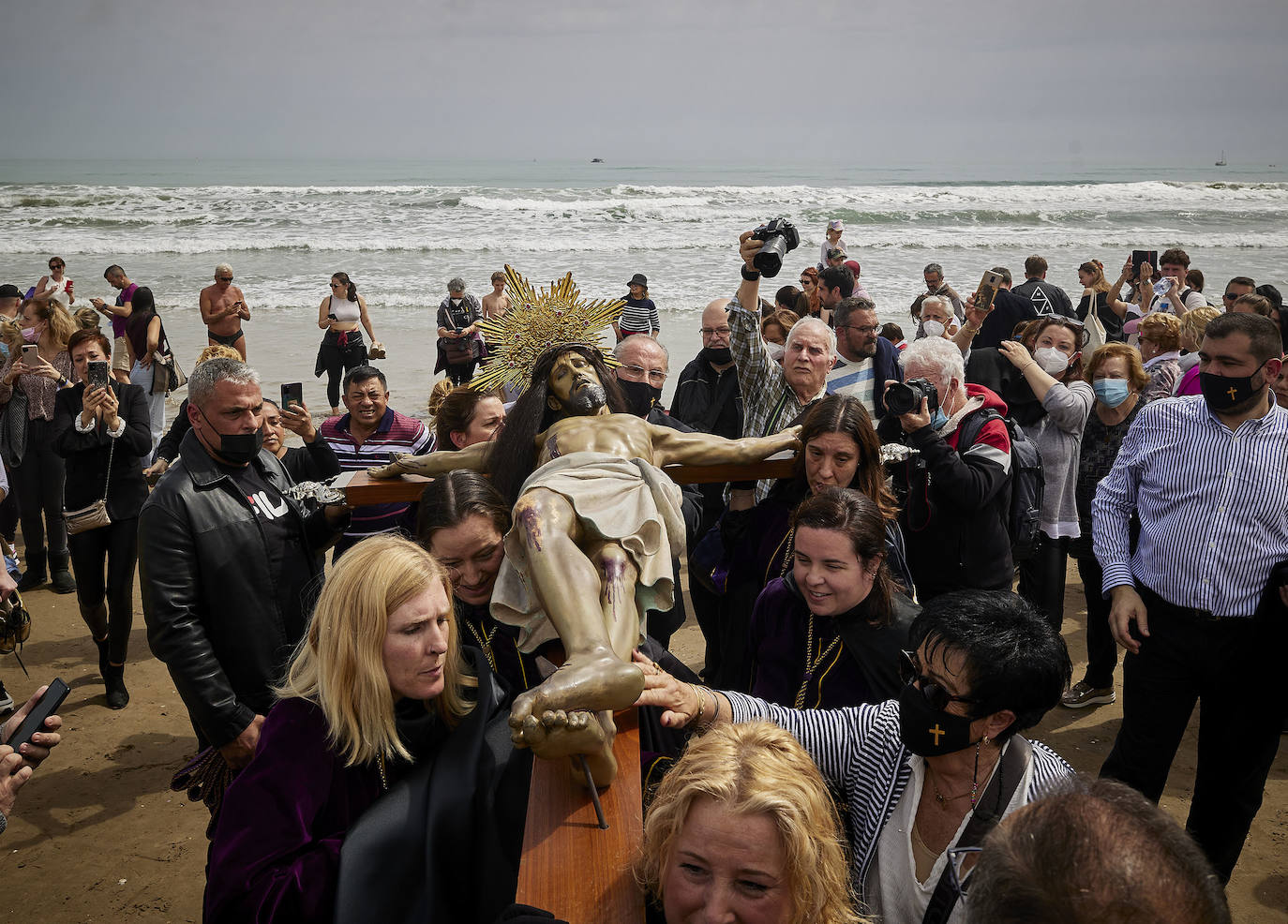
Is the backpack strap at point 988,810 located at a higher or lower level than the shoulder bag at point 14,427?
higher

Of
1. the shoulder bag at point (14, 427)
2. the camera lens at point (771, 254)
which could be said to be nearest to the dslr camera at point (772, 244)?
the camera lens at point (771, 254)

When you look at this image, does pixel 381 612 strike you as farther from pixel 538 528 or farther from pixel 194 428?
pixel 194 428

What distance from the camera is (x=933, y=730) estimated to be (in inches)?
85.9

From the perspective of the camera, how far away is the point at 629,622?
270cm

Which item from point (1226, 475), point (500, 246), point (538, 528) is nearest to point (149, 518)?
point (538, 528)

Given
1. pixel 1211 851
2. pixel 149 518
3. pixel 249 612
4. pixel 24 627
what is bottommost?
pixel 1211 851

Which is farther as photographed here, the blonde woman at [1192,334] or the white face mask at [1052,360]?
the blonde woman at [1192,334]

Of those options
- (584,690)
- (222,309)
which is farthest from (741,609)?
(222,309)

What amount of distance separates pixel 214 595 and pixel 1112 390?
465cm

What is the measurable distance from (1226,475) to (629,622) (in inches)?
93.7

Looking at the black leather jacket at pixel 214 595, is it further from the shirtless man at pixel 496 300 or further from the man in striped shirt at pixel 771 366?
the shirtless man at pixel 496 300

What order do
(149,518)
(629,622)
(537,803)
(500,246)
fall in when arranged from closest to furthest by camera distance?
(537,803) → (629,622) → (149,518) → (500,246)

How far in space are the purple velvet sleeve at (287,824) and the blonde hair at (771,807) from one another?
27.1 inches

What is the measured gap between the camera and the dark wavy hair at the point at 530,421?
3.46 m
